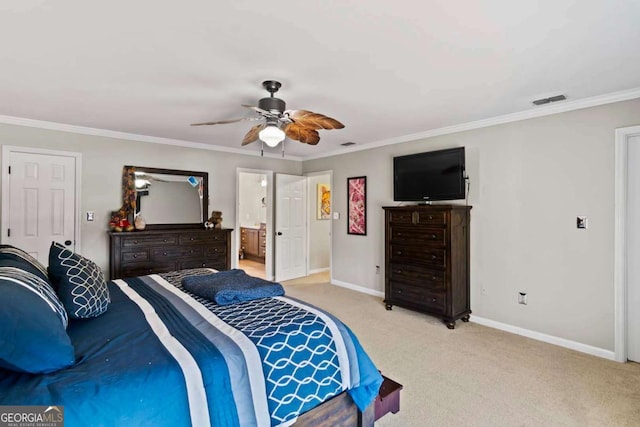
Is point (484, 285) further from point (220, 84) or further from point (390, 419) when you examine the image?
point (220, 84)

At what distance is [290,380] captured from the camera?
1.52 metres

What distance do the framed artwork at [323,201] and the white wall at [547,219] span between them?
9.59 ft

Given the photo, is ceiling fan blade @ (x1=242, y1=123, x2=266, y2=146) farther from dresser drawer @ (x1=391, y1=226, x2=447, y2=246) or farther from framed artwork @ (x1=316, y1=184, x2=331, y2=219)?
framed artwork @ (x1=316, y1=184, x2=331, y2=219)

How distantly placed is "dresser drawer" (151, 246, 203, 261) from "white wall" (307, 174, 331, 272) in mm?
2467

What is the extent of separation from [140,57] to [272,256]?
4111 mm

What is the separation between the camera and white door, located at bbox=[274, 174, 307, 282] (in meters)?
5.83

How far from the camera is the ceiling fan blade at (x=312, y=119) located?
252 cm

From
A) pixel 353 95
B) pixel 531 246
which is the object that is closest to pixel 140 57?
pixel 353 95

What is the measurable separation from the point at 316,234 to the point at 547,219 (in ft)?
13.6

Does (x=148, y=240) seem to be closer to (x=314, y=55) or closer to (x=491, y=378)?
(x=314, y=55)

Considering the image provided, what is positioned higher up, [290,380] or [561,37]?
[561,37]

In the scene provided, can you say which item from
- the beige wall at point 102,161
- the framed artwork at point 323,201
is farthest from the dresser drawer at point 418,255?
the beige wall at point 102,161

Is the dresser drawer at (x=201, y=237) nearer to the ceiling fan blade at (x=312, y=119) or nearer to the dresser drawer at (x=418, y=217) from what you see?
the dresser drawer at (x=418, y=217)

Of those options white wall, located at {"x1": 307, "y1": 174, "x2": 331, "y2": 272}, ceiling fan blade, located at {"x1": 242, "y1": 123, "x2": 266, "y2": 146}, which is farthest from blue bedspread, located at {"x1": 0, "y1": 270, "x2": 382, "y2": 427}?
white wall, located at {"x1": 307, "y1": 174, "x2": 331, "y2": 272}
